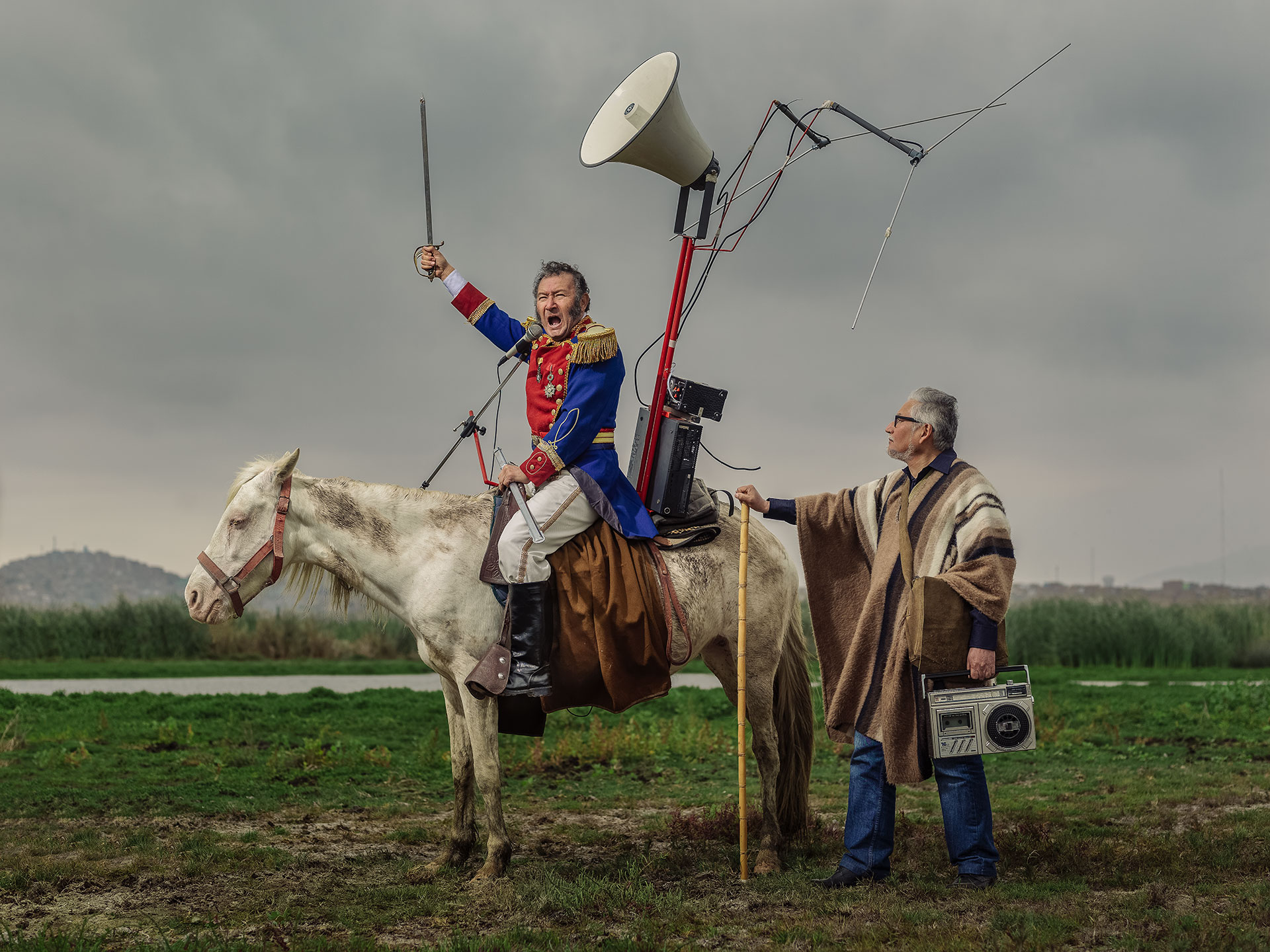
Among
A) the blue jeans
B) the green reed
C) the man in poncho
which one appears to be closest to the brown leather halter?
the man in poncho

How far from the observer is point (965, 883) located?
16.3ft

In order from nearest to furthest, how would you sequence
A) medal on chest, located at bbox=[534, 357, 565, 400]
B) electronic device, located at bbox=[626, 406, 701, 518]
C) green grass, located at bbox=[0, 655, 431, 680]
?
medal on chest, located at bbox=[534, 357, 565, 400]
electronic device, located at bbox=[626, 406, 701, 518]
green grass, located at bbox=[0, 655, 431, 680]

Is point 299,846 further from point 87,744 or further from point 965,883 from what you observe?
point 87,744

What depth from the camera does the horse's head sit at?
5277 millimetres

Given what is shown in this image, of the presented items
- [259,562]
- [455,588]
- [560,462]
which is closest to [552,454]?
[560,462]

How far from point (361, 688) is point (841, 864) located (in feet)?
31.9

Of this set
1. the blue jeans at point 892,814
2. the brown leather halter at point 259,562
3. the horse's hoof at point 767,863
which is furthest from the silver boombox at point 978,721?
the brown leather halter at point 259,562

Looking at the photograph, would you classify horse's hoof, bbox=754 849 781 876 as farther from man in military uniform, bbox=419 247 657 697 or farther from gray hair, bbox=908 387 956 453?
gray hair, bbox=908 387 956 453

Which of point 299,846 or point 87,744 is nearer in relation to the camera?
point 299,846

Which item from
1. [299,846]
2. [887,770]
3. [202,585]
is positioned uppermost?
[202,585]

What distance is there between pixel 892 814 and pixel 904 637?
94 cm

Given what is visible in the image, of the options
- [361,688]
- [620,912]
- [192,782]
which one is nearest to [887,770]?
[620,912]

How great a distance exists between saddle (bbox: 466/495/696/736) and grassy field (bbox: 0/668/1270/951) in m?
0.96

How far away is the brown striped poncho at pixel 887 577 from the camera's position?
4863 mm
